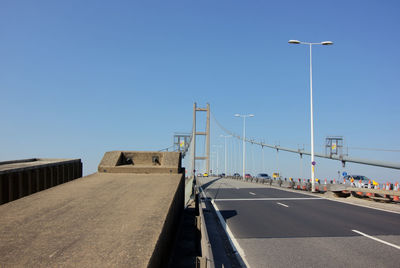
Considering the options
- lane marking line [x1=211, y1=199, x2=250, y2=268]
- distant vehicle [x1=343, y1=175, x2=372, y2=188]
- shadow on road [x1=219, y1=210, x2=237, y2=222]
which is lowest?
distant vehicle [x1=343, y1=175, x2=372, y2=188]

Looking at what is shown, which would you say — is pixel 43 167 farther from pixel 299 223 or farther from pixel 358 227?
pixel 358 227

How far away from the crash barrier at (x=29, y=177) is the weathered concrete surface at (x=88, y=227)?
2168 mm

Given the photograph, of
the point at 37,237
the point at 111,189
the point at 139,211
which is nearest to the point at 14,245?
the point at 37,237

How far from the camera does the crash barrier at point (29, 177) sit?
25.0ft

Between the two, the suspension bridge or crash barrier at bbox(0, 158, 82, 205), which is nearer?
the suspension bridge

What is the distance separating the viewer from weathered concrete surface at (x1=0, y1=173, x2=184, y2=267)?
133 inches

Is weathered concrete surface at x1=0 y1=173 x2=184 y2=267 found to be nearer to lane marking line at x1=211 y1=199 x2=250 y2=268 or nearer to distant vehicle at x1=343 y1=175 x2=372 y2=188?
lane marking line at x1=211 y1=199 x2=250 y2=268

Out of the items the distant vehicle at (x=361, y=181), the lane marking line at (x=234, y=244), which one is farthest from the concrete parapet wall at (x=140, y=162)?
the distant vehicle at (x=361, y=181)

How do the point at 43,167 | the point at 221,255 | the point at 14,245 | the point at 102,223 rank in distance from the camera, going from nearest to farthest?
the point at 14,245 → the point at 102,223 → the point at 221,255 → the point at 43,167

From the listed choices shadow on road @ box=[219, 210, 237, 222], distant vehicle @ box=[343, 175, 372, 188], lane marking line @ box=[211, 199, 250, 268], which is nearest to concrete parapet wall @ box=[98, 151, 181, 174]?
lane marking line @ box=[211, 199, 250, 268]

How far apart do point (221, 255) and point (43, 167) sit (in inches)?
220

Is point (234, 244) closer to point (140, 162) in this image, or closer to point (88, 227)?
point (140, 162)

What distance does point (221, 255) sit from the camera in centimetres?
709

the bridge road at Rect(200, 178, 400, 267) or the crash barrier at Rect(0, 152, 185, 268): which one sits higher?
the crash barrier at Rect(0, 152, 185, 268)
